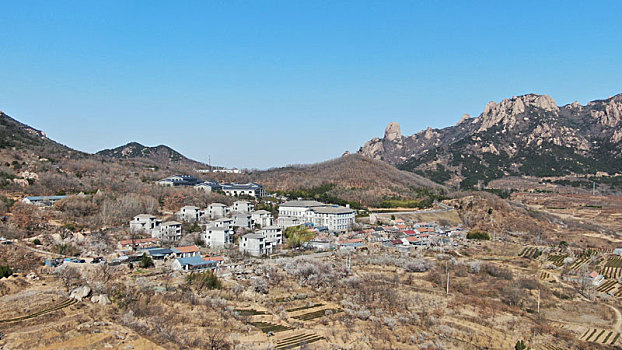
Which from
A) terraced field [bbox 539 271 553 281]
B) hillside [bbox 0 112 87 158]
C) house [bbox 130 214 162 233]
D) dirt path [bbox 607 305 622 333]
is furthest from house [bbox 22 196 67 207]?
dirt path [bbox 607 305 622 333]

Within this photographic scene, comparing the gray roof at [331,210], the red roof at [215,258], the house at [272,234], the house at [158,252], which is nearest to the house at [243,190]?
the gray roof at [331,210]

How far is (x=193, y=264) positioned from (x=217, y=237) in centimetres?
718

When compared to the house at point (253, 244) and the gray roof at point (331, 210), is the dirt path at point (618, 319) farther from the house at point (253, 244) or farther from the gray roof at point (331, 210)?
the gray roof at point (331, 210)

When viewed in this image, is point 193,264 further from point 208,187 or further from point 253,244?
point 208,187

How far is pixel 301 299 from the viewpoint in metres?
23.3

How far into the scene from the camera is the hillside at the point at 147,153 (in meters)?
111

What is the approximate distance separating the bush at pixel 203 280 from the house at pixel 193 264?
7.59 feet

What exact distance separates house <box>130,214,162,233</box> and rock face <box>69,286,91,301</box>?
1344 centimetres

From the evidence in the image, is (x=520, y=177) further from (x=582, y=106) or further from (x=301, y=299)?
(x=301, y=299)

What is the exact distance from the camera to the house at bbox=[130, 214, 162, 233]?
34125mm

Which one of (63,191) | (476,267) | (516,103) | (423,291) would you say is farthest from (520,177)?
(63,191)

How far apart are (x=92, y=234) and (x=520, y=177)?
96.5 m

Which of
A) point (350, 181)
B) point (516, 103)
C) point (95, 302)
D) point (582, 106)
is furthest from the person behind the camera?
point (582, 106)

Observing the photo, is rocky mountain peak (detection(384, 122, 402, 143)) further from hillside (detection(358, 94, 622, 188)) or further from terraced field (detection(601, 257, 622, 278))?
terraced field (detection(601, 257, 622, 278))
